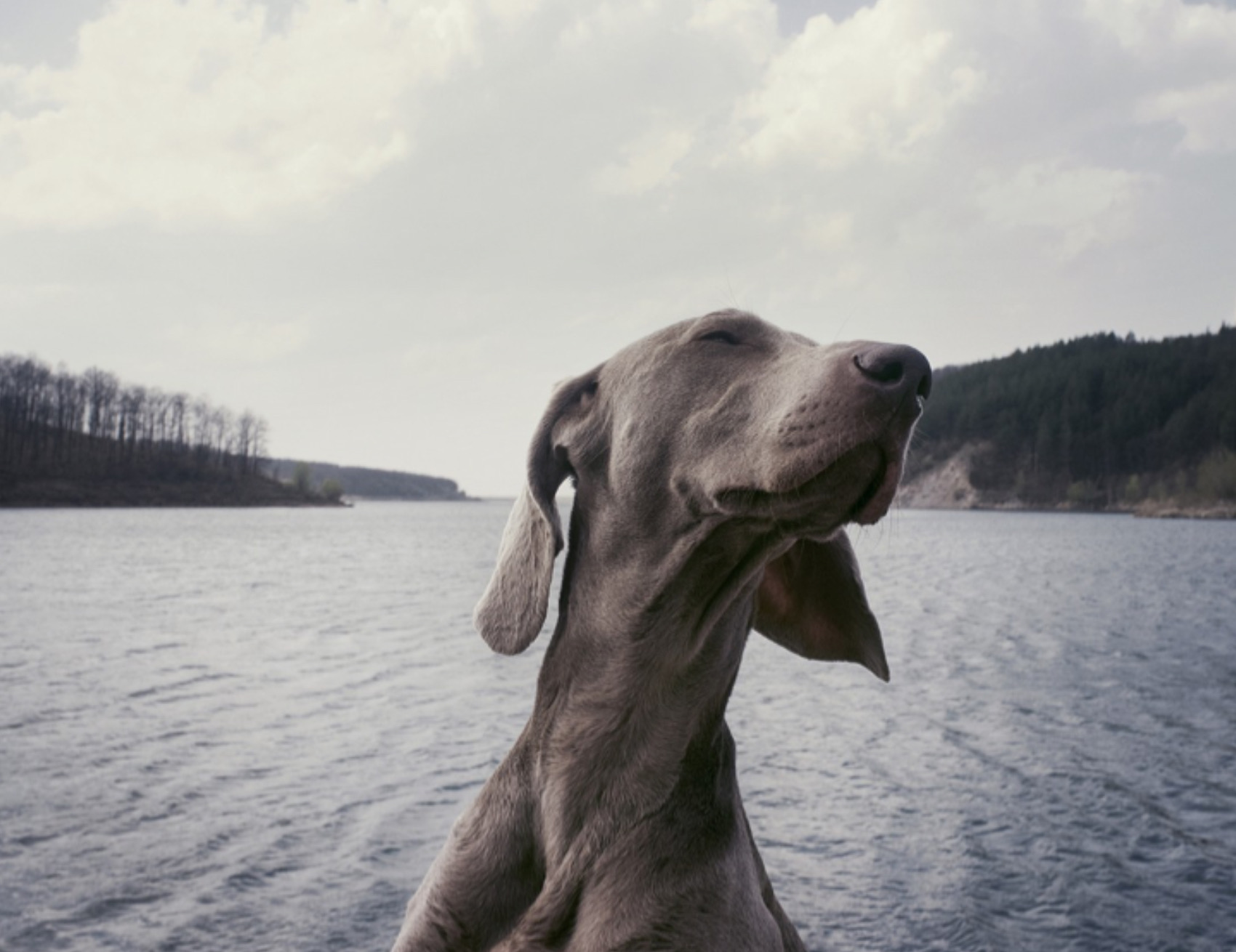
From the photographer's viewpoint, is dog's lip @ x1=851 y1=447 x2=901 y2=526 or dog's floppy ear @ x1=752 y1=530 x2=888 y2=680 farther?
dog's floppy ear @ x1=752 y1=530 x2=888 y2=680

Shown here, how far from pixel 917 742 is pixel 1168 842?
371cm

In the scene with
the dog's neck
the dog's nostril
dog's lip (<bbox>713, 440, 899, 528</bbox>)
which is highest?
the dog's nostril

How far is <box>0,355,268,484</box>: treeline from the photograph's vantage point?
123 metres

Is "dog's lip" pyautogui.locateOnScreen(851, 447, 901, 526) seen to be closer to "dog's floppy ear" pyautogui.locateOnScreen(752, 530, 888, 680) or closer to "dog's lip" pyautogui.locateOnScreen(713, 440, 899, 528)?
"dog's lip" pyautogui.locateOnScreen(713, 440, 899, 528)

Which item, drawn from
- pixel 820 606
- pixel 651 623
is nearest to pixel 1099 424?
pixel 820 606

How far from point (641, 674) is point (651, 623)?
0.55 ft

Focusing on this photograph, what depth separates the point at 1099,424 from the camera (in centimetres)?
15500

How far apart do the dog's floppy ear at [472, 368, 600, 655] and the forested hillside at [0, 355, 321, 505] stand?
12593 centimetres

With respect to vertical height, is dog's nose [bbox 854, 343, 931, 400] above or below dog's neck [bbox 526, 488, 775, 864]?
above

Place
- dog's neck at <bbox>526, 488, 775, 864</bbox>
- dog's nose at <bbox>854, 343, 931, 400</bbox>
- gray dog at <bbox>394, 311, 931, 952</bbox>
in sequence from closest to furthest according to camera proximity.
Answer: dog's nose at <bbox>854, 343, 931, 400</bbox> → gray dog at <bbox>394, 311, 931, 952</bbox> → dog's neck at <bbox>526, 488, 775, 864</bbox>

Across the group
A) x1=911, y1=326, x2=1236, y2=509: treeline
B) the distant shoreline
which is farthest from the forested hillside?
x1=911, y1=326, x2=1236, y2=509: treeline

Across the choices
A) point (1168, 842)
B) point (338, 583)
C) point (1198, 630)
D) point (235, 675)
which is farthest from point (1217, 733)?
point (338, 583)

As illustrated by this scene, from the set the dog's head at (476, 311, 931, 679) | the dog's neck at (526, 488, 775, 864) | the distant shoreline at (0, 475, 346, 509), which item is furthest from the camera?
the distant shoreline at (0, 475, 346, 509)

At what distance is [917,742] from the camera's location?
1245cm
